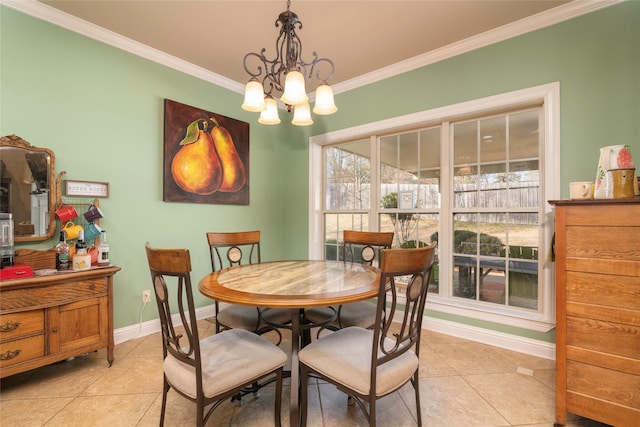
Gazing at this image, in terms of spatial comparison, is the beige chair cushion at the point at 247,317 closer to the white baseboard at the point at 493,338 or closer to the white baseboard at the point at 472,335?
the white baseboard at the point at 472,335

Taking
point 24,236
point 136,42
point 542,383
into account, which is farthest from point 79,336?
point 542,383

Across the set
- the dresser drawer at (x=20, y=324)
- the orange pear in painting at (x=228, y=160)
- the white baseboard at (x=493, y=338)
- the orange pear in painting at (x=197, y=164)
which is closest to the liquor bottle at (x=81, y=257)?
the dresser drawer at (x=20, y=324)

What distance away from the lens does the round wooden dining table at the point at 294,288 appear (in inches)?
53.5

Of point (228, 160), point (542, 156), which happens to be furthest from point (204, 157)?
point (542, 156)

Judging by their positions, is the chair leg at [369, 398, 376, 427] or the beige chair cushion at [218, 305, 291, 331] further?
the beige chair cushion at [218, 305, 291, 331]

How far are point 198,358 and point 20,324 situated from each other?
1.49 m

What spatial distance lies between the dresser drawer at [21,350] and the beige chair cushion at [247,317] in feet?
3.75

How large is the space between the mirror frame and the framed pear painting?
0.83 m

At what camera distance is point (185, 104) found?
2.99 metres

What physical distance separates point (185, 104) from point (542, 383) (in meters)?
3.90

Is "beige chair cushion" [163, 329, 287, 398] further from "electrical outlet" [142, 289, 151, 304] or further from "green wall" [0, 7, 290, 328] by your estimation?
"green wall" [0, 7, 290, 328]

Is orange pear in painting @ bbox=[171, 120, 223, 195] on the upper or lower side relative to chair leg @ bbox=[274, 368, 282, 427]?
upper

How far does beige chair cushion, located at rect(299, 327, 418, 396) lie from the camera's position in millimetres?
1279

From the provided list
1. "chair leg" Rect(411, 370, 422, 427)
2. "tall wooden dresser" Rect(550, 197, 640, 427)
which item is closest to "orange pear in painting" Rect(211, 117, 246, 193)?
"chair leg" Rect(411, 370, 422, 427)
